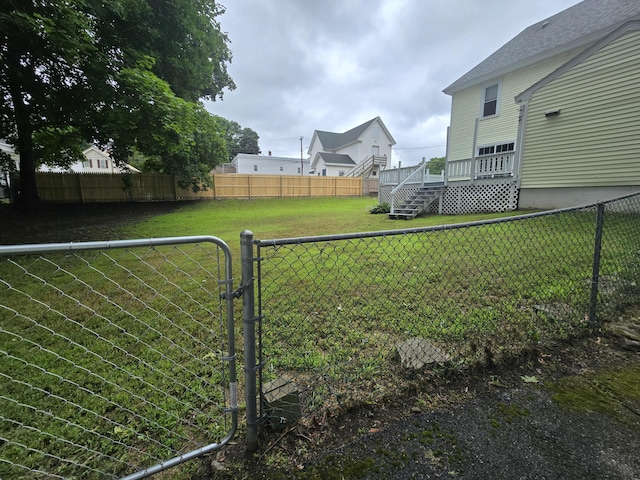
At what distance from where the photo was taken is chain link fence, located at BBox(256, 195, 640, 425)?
2.00m

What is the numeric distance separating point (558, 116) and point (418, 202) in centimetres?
466

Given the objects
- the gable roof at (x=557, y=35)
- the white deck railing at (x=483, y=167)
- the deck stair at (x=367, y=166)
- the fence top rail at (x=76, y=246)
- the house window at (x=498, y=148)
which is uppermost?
the gable roof at (x=557, y=35)

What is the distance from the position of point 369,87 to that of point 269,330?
Answer: 3049 cm

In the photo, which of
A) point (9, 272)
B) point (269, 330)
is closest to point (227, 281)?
point (269, 330)

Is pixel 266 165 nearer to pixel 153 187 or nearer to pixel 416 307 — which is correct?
pixel 153 187

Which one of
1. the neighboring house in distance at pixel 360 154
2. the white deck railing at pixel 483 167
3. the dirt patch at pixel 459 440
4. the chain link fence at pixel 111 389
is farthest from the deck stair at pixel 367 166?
the dirt patch at pixel 459 440

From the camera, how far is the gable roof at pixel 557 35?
31.7 feet

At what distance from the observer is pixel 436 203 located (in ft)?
37.9

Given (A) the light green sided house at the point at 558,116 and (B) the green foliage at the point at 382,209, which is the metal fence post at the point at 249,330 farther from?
(B) the green foliage at the point at 382,209

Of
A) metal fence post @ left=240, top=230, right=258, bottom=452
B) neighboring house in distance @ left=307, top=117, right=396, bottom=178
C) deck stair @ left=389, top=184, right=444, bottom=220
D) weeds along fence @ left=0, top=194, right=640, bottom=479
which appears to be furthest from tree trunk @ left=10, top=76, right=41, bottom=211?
neighboring house in distance @ left=307, top=117, right=396, bottom=178

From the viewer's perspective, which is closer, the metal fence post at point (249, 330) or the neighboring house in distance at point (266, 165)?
the metal fence post at point (249, 330)

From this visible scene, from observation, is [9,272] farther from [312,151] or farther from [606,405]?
[312,151]

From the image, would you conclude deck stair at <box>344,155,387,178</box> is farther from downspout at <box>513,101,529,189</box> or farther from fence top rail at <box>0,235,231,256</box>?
fence top rail at <box>0,235,231,256</box>

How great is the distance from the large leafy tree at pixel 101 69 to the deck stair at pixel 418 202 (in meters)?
7.21
